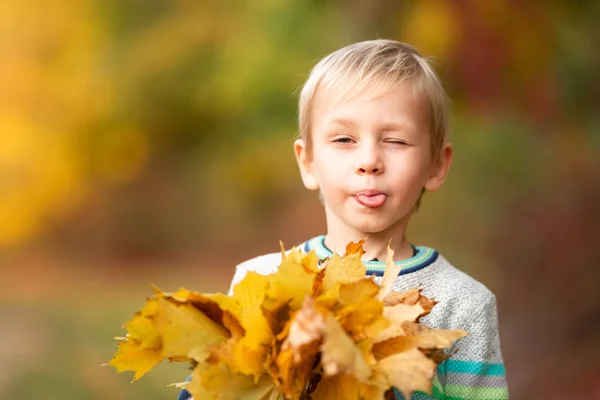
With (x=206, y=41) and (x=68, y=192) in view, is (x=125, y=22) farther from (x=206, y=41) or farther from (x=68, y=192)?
(x=68, y=192)

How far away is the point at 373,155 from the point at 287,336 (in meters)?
0.46

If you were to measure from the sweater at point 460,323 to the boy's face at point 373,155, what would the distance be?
0.32 ft

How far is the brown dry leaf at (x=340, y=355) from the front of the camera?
93 centimetres

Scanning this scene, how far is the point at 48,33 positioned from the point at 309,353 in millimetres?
2846

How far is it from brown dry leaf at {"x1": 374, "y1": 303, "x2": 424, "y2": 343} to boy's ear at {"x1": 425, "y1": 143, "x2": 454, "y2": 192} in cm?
50

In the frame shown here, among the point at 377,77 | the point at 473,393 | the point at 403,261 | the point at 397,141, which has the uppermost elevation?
the point at 377,77

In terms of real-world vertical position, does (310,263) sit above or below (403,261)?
above

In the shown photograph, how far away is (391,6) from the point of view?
3523mm

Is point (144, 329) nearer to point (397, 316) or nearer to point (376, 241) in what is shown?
point (397, 316)

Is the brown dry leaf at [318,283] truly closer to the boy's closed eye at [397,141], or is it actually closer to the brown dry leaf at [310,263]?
the brown dry leaf at [310,263]

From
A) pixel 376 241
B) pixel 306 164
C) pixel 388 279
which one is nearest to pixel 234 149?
pixel 306 164

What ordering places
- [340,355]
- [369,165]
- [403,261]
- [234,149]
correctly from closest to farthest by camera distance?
[340,355] → [369,165] → [403,261] → [234,149]

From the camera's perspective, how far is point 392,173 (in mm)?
1406

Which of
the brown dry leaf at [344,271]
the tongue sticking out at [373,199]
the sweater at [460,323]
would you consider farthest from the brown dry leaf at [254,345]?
the tongue sticking out at [373,199]
